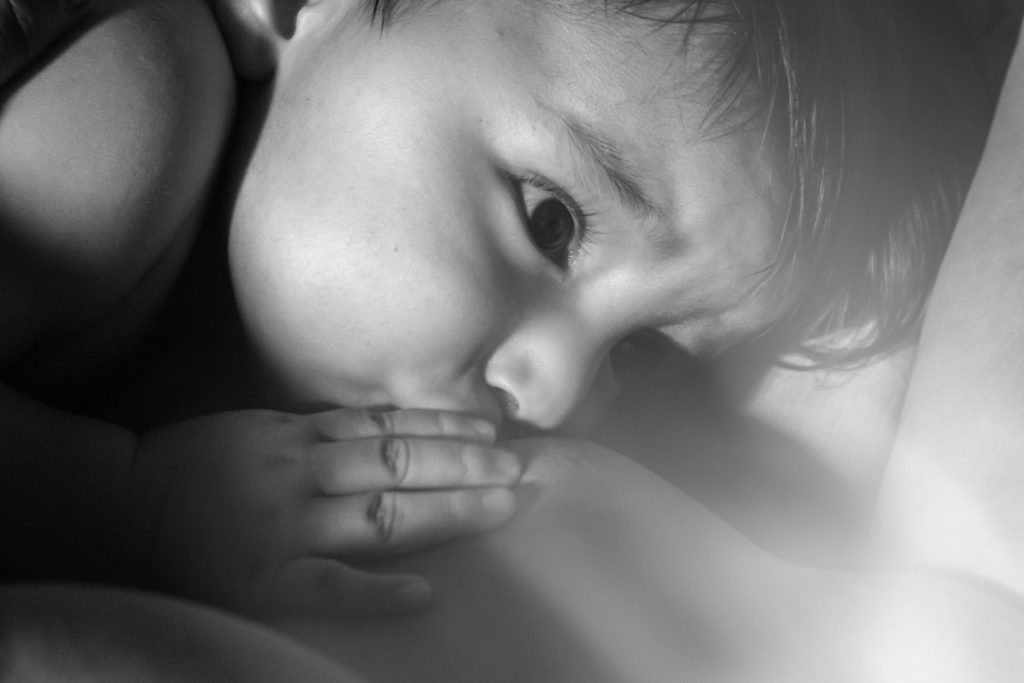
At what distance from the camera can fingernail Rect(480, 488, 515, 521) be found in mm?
542

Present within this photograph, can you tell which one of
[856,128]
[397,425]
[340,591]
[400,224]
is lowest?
[340,591]

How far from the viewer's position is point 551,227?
25.3 inches

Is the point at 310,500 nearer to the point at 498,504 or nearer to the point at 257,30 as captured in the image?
the point at 498,504

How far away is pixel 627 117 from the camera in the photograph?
0.60m

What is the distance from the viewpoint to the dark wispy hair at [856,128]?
23.9 inches

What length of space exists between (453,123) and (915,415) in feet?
1.17

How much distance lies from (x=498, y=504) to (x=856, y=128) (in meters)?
0.37

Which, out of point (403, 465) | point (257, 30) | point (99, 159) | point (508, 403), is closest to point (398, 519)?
point (403, 465)

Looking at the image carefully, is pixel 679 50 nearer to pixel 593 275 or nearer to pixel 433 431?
pixel 593 275

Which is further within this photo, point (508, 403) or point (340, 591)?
point (508, 403)

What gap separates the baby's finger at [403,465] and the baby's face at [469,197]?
0.20ft

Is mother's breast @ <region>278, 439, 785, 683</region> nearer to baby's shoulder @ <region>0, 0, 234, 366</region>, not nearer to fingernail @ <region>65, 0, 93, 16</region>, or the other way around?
baby's shoulder @ <region>0, 0, 234, 366</region>

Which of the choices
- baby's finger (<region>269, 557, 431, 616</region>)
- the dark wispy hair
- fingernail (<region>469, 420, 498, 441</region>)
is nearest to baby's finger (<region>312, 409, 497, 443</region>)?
fingernail (<region>469, 420, 498, 441</region>)

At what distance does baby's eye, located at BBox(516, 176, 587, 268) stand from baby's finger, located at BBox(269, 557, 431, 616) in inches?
10.0
